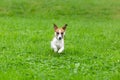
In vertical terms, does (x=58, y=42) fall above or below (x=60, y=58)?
above

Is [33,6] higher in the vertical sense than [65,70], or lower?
higher

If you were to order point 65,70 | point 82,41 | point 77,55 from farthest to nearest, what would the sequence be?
point 82,41 → point 77,55 → point 65,70

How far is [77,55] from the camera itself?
12.7 m

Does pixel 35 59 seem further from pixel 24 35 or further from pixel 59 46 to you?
pixel 24 35

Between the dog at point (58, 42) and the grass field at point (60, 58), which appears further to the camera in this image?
the dog at point (58, 42)

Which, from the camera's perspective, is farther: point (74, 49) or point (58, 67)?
point (74, 49)

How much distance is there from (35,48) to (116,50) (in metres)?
3.01

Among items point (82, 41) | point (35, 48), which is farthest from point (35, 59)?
point (82, 41)

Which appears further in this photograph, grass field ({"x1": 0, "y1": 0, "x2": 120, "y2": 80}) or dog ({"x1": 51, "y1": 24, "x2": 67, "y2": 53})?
dog ({"x1": 51, "y1": 24, "x2": 67, "y2": 53})

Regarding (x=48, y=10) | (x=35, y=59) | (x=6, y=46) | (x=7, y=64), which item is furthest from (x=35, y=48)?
(x=48, y=10)

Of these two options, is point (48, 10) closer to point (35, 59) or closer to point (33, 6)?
point (33, 6)

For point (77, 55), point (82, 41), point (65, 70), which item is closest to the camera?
point (65, 70)

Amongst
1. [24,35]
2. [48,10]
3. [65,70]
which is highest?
[48,10]

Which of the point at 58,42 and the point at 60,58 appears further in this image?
the point at 58,42
